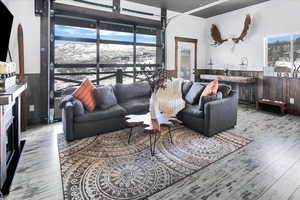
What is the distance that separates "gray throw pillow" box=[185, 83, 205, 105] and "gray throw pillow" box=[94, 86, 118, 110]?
1593mm

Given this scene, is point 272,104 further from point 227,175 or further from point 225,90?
point 227,175

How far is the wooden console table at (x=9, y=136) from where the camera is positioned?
1.82 m

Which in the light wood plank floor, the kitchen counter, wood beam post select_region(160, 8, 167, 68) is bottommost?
the light wood plank floor

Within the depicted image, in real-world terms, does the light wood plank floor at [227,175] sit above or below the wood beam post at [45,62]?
below

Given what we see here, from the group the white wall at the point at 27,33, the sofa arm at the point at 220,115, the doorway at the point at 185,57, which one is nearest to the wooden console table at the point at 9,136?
the white wall at the point at 27,33

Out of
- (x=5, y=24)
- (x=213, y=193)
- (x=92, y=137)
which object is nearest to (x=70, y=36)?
(x=5, y=24)

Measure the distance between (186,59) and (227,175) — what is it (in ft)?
16.9

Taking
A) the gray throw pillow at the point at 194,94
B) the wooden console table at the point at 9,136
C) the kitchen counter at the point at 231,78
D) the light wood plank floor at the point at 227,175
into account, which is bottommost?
the light wood plank floor at the point at 227,175

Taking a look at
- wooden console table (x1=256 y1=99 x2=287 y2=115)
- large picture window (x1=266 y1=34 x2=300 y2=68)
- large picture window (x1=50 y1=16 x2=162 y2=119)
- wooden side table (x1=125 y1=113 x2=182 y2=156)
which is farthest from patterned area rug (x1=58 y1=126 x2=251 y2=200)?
large picture window (x1=266 y1=34 x2=300 y2=68)

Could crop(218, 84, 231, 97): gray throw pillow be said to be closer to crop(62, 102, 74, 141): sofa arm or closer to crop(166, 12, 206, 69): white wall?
crop(166, 12, 206, 69): white wall

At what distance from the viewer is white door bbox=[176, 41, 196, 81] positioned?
6.52m

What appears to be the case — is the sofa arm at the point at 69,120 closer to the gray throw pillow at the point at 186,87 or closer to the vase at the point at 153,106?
the vase at the point at 153,106

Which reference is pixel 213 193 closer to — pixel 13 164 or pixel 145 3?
pixel 13 164

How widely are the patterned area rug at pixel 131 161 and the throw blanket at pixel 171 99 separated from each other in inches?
21.3
